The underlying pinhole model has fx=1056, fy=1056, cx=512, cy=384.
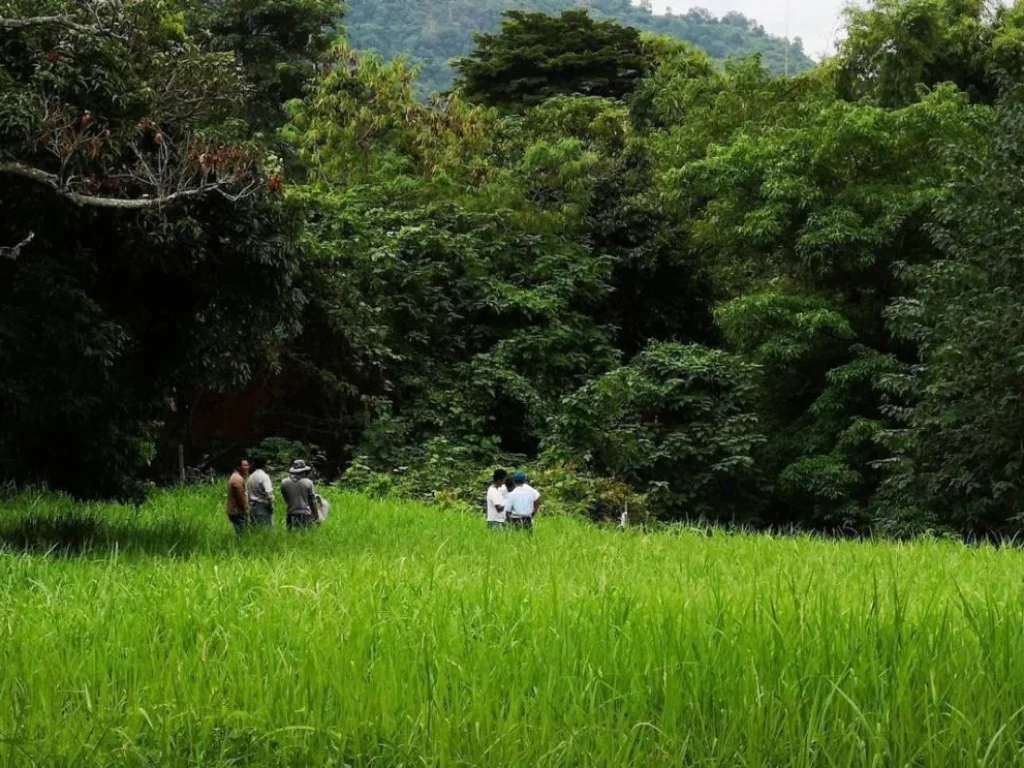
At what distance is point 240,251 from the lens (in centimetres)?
1001

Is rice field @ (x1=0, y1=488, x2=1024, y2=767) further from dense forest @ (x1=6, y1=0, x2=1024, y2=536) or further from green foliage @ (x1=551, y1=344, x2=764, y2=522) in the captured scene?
green foliage @ (x1=551, y1=344, x2=764, y2=522)

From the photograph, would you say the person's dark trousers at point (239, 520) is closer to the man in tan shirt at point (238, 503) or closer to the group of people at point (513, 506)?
the man in tan shirt at point (238, 503)

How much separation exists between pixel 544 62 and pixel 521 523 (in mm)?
22904

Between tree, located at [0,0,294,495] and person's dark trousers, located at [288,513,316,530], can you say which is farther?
person's dark trousers, located at [288,513,316,530]

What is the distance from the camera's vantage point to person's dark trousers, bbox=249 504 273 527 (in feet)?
38.9

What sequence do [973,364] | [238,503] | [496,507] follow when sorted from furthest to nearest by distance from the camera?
[973,364] < [496,507] < [238,503]

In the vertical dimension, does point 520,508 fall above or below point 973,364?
below

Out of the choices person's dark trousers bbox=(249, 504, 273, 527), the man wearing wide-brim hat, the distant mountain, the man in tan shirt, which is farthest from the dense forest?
the distant mountain

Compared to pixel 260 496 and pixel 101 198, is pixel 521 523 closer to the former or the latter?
pixel 260 496

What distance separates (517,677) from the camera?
3389 millimetres

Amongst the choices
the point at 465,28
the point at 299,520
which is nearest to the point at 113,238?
the point at 299,520

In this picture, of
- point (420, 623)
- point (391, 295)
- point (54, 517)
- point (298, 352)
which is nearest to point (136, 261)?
point (54, 517)

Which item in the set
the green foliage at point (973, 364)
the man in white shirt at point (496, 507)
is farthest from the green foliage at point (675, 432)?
the man in white shirt at point (496, 507)

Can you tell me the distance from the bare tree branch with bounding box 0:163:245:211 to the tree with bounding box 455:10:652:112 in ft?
77.4
